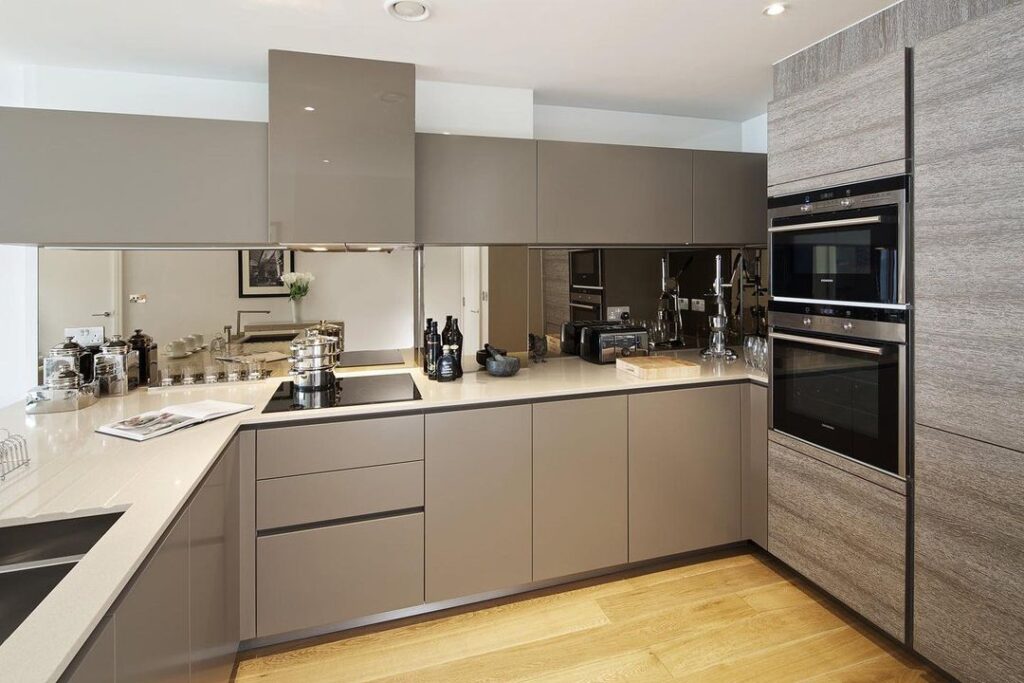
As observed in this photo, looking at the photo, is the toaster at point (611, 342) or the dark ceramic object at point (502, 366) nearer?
the dark ceramic object at point (502, 366)

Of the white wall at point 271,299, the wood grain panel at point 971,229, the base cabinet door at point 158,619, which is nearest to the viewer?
the base cabinet door at point 158,619

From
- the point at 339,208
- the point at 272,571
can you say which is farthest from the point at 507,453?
the point at 339,208

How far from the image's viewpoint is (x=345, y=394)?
2328 mm

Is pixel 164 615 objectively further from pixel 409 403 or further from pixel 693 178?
pixel 693 178

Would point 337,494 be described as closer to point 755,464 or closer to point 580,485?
point 580,485

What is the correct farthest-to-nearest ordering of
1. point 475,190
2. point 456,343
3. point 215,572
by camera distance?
1. point 456,343
2. point 475,190
3. point 215,572

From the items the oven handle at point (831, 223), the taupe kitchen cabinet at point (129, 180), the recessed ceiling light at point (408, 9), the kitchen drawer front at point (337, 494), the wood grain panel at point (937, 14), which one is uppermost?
the recessed ceiling light at point (408, 9)

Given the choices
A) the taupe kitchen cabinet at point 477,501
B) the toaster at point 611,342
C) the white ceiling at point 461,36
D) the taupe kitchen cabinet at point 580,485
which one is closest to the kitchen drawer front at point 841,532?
the taupe kitchen cabinet at point 580,485

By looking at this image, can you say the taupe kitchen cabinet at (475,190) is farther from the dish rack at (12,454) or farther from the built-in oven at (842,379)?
the dish rack at (12,454)

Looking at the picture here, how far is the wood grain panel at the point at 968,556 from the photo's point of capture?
1622 millimetres

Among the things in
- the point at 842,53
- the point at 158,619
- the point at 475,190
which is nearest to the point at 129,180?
the point at 475,190

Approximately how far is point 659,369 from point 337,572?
1639mm

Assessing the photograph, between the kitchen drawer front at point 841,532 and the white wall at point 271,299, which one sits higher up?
the white wall at point 271,299

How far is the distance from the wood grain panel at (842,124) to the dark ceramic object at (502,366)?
1.41 m
